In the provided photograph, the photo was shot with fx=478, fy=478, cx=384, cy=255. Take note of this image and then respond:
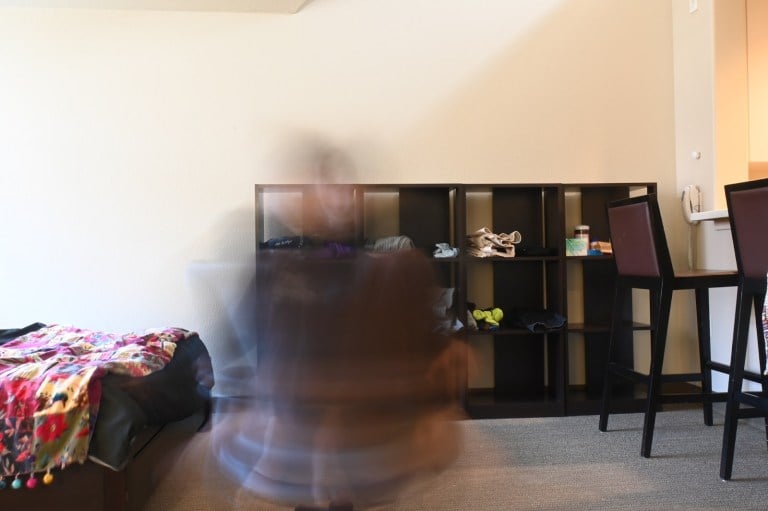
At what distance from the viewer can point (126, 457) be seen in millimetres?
1509

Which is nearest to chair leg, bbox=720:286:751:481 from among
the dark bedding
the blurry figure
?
the blurry figure

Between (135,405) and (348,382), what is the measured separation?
0.90m

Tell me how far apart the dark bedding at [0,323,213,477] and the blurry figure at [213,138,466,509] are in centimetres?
63

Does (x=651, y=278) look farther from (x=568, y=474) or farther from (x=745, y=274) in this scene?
(x=568, y=474)

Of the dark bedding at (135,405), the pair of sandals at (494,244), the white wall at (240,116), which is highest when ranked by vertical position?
the white wall at (240,116)

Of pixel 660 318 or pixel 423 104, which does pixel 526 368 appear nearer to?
pixel 660 318

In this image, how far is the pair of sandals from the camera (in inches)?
108

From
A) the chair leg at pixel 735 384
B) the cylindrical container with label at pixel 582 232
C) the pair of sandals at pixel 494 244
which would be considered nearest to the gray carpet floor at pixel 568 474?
the chair leg at pixel 735 384

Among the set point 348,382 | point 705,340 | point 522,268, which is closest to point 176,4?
point 522,268

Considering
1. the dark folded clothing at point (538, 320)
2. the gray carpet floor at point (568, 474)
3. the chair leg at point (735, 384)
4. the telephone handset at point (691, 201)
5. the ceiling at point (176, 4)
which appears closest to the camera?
the gray carpet floor at point (568, 474)

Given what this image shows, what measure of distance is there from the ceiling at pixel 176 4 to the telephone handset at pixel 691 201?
2664 millimetres

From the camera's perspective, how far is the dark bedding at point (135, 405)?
1.49 m

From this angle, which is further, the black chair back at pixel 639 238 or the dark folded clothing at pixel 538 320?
the dark folded clothing at pixel 538 320

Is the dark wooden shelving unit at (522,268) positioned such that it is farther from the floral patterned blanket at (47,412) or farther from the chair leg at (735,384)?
the floral patterned blanket at (47,412)
